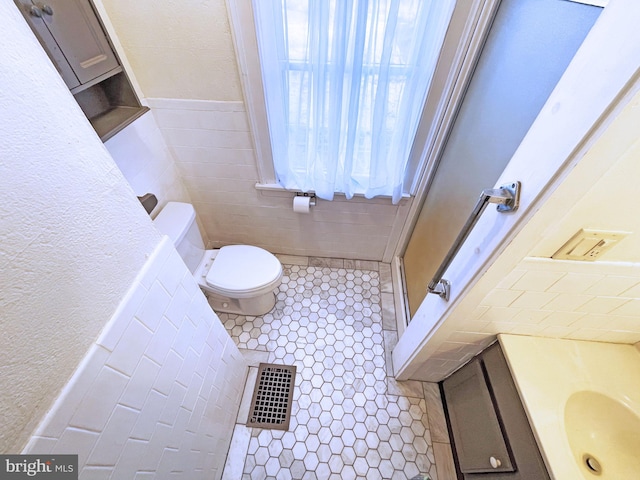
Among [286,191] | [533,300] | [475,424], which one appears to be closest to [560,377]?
[533,300]

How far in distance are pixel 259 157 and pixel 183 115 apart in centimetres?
40

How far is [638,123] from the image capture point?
1.38 feet

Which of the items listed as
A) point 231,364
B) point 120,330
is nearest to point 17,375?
point 120,330

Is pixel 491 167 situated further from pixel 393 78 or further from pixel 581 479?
pixel 581 479

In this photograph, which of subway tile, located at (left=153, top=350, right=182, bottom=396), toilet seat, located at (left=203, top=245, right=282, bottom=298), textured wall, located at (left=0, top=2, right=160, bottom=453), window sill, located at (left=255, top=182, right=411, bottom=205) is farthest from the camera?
window sill, located at (left=255, top=182, right=411, bottom=205)

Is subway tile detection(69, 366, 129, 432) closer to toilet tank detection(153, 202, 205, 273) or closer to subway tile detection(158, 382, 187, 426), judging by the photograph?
subway tile detection(158, 382, 187, 426)

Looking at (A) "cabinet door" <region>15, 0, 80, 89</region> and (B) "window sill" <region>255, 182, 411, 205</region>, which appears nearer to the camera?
(A) "cabinet door" <region>15, 0, 80, 89</region>

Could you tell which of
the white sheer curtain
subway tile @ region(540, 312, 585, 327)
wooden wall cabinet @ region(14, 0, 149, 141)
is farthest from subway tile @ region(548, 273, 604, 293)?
wooden wall cabinet @ region(14, 0, 149, 141)

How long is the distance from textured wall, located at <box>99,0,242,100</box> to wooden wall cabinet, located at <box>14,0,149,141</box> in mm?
130

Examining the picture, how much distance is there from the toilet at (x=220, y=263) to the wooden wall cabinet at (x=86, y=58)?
46 cm

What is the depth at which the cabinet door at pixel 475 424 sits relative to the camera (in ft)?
2.99

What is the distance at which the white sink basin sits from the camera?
A: 0.77m

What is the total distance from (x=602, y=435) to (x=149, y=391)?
1310 mm

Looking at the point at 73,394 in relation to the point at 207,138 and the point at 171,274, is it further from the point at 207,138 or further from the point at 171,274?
the point at 207,138
